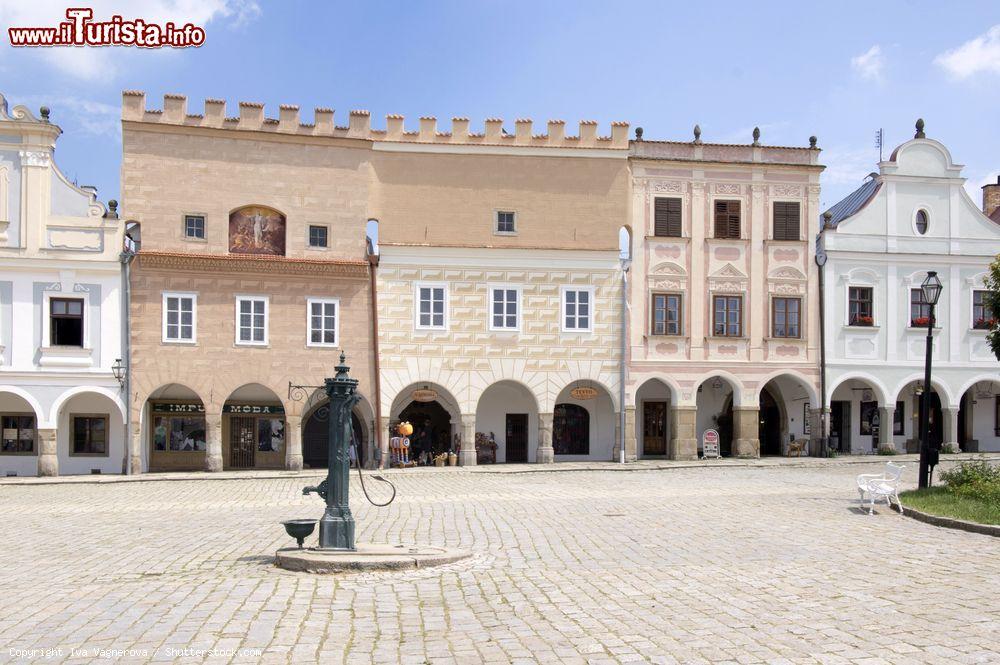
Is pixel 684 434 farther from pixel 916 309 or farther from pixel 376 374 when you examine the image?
pixel 376 374

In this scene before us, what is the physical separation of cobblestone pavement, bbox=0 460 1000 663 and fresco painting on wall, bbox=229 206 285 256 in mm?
14797

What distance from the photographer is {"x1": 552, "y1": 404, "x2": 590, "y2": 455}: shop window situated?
35.8 meters

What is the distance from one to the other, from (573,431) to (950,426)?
13.4 m

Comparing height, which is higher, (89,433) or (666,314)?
(666,314)

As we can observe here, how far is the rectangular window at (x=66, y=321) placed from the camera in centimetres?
3108

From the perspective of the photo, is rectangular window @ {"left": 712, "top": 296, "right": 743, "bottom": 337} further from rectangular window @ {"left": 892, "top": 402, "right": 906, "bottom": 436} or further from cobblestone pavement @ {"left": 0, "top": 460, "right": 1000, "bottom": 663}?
cobblestone pavement @ {"left": 0, "top": 460, "right": 1000, "bottom": 663}

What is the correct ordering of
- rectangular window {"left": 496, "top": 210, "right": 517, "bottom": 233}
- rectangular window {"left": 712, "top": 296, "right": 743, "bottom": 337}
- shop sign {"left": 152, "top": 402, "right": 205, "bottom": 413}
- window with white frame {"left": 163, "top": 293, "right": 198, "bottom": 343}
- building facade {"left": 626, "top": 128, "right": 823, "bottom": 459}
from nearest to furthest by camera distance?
window with white frame {"left": 163, "top": 293, "right": 198, "bottom": 343}
shop sign {"left": 152, "top": 402, "right": 205, "bottom": 413}
rectangular window {"left": 496, "top": 210, "right": 517, "bottom": 233}
building facade {"left": 626, "top": 128, "right": 823, "bottom": 459}
rectangular window {"left": 712, "top": 296, "right": 743, "bottom": 337}

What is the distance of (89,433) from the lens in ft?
107

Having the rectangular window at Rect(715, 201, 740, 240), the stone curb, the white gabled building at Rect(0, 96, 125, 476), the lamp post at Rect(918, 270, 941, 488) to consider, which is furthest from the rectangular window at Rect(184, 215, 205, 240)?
the stone curb

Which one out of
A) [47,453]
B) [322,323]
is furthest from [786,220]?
[47,453]

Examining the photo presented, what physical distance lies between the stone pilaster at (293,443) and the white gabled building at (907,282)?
18366 mm

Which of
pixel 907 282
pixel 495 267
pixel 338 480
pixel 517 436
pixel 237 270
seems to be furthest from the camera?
pixel 907 282

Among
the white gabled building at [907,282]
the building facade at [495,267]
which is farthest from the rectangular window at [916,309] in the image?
the building facade at [495,267]

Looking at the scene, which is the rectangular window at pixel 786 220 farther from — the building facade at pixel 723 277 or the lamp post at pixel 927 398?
the lamp post at pixel 927 398
